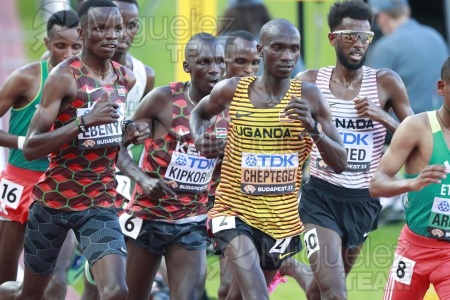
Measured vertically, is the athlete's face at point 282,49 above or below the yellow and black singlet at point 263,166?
above

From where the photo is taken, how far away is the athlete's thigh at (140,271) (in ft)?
28.6

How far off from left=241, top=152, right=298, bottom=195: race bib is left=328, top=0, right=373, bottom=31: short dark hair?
5.36ft

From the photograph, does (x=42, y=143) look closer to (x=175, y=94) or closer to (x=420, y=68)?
(x=175, y=94)

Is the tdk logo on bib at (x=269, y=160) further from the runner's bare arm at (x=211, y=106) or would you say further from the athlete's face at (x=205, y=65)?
the athlete's face at (x=205, y=65)

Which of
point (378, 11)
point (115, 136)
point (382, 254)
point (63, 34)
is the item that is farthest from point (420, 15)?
point (115, 136)

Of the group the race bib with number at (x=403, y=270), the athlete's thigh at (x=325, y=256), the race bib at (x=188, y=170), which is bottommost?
the athlete's thigh at (x=325, y=256)

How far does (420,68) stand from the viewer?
1444 centimetres

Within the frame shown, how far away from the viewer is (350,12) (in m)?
9.16

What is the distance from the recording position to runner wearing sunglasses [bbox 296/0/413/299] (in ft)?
28.8

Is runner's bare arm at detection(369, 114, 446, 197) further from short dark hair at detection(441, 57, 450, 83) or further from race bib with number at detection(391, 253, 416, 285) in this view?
race bib with number at detection(391, 253, 416, 285)

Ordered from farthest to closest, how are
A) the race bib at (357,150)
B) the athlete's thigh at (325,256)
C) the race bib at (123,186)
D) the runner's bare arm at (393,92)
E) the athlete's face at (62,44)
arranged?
the race bib at (123,186) → the athlete's face at (62,44) → the runner's bare arm at (393,92) → the race bib at (357,150) → the athlete's thigh at (325,256)

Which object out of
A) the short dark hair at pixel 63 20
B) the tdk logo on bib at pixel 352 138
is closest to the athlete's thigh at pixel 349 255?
the tdk logo on bib at pixel 352 138

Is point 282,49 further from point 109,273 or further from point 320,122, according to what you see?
point 109,273

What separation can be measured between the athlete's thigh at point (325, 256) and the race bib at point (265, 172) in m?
0.70
